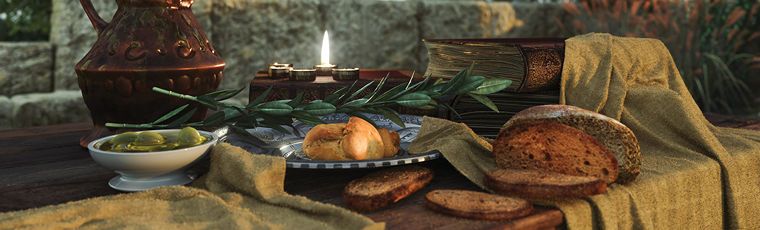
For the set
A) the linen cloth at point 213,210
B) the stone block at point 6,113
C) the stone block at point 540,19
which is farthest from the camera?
the stone block at point 540,19

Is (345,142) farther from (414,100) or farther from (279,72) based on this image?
(279,72)

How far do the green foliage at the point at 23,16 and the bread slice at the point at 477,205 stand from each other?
8.80 ft

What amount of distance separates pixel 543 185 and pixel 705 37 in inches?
145

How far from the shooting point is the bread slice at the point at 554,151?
3.04ft

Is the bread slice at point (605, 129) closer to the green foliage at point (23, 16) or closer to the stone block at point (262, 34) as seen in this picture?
the stone block at point (262, 34)

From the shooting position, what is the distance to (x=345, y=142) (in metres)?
0.97

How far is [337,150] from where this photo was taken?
98 centimetres

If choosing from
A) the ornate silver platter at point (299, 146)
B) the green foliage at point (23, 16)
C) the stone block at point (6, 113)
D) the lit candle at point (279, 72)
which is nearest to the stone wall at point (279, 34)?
the stone block at point (6, 113)

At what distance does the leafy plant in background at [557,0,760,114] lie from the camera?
3834mm

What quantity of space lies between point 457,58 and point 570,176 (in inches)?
17.0

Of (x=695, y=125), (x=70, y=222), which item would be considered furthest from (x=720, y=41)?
(x=70, y=222)

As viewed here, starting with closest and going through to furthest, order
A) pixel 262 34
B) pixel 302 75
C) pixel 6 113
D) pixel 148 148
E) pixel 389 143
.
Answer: pixel 148 148 < pixel 389 143 < pixel 302 75 < pixel 6 113 < pixel 262 34

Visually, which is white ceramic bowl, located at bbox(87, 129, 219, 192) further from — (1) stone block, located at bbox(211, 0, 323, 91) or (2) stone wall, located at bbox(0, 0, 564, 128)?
(1) stone block, located at bbox(211, 0, 323, 91)

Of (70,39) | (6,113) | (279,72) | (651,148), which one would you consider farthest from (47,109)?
(651,148)
